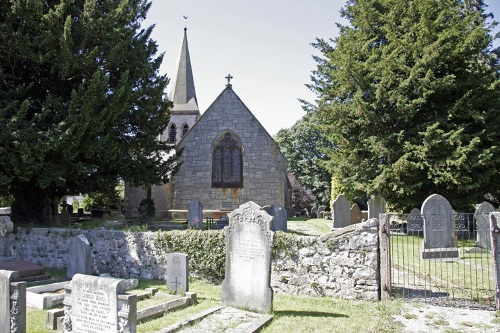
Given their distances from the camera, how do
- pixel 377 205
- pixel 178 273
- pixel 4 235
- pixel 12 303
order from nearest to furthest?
pixel 12 303 → pixel 178 273 → pixel 4 235 → pixel 377 205

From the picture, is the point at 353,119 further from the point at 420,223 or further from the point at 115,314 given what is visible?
the point at 115,314

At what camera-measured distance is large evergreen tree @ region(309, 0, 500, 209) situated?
16.4 metres

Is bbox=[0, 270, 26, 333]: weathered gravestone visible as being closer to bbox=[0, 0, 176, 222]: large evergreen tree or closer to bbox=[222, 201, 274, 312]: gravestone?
bbox=[222, 201, 274, 312]: gravestone

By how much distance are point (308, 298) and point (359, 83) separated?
1268 centimetres

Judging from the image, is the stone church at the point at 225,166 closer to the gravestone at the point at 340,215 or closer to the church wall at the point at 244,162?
the church wall at the point at 244,162

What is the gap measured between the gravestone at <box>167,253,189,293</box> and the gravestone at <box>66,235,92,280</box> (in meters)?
2.21

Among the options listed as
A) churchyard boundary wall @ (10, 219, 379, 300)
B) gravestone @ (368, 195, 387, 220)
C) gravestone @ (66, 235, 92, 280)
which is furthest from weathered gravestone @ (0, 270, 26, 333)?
gravestone @ (368, 195, 387, 220)

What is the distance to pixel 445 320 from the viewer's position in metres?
6.75

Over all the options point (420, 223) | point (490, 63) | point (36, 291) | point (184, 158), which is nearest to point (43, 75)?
point (36, 291)

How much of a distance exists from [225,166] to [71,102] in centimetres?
1339

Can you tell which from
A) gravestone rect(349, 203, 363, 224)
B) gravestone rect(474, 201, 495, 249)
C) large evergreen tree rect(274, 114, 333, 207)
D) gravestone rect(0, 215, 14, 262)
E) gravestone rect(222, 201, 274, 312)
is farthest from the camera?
large evergreen tree rect(274, 114, 333, 207)

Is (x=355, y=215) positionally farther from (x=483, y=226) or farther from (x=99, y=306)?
(x=99, y=306)

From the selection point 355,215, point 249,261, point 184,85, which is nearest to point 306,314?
point 249,261

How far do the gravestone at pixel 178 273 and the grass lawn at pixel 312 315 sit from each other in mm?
484
